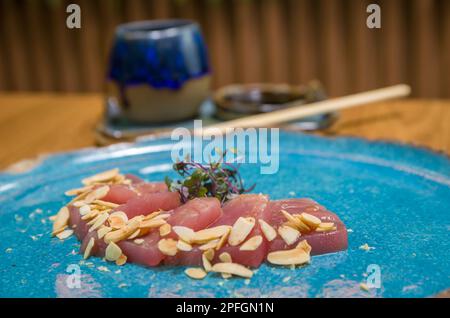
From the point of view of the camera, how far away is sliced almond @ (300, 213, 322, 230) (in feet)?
2.77

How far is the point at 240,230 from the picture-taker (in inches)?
32.5

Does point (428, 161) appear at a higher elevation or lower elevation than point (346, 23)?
lower

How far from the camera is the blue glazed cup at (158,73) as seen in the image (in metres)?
1.49

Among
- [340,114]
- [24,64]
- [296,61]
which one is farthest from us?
[24,64]

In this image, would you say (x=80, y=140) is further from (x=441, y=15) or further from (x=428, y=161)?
(x=441, y=15)

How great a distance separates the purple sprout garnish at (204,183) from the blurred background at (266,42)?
1693 mm

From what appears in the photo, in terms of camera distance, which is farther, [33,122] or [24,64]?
[24,64]

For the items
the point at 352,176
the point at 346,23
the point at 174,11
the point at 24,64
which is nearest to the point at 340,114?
the point at 352,176

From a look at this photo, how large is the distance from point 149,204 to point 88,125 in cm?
87

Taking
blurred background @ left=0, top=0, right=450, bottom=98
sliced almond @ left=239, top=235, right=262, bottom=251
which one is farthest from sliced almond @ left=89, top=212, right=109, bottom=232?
blurred background @ left=0, top=0, right=450, bottom=98

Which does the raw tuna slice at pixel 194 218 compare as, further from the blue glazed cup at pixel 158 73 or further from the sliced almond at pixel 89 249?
the blue glazed cup at pixel 158 73
